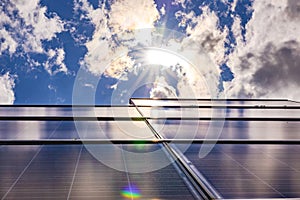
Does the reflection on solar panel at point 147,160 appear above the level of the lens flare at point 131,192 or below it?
above

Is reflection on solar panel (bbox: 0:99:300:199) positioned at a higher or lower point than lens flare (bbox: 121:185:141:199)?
higher

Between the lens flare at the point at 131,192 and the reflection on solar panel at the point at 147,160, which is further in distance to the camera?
the reflection on solar panel at the point at 147,160

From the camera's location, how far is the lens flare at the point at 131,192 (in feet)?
25.7

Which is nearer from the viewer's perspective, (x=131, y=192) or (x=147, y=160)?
(x=131, y=192)

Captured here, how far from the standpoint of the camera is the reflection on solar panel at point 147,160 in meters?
8.27

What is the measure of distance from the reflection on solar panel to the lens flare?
0.02 meters

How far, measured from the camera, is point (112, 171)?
940cm

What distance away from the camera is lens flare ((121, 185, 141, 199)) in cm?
784

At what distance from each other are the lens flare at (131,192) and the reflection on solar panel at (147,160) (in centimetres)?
2

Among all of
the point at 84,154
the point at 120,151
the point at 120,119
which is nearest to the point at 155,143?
the point at 120,151

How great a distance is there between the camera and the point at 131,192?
805cm

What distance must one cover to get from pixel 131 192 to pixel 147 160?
240 centimetres

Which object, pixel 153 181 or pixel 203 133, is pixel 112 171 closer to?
pixel 153 181

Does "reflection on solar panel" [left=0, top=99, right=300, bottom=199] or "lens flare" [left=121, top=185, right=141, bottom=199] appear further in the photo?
"reflection on solar panel" [left=0, top=99, right=300, bottom=199]
